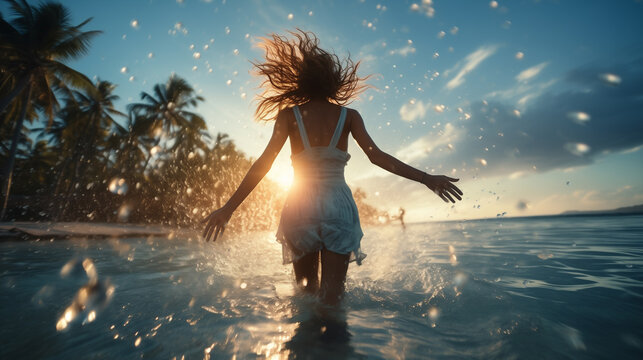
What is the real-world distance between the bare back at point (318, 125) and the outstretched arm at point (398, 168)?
0.10m

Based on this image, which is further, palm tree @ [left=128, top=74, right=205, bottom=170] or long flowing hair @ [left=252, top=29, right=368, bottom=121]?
palm tree @ [left=128, top=74, right=205, bottom=170]

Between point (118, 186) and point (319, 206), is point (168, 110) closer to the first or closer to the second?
point (118, 186)

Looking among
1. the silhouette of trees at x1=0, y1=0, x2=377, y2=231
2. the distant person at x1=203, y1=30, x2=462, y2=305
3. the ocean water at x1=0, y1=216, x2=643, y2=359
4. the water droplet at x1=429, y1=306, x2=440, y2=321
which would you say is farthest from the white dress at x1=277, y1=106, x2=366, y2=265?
the silhouette of trees at x1=0, y1=0, x2=377, y2=231

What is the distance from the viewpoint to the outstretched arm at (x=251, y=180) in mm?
2021

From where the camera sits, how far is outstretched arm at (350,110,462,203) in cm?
213

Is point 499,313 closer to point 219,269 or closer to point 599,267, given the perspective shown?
point 599,267

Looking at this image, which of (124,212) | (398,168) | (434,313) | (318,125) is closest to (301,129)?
(318,125)

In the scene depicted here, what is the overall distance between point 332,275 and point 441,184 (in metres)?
1.10

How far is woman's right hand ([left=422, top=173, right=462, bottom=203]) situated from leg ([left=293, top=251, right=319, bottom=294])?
1.08m

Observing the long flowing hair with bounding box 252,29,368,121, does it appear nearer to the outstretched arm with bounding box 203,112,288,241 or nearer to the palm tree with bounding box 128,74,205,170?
the outstretched arm with bounding box 203,112,288,241

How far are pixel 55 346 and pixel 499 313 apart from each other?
9.45ft

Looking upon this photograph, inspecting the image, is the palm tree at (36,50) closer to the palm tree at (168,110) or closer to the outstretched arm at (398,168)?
the palm tree at (168,110)

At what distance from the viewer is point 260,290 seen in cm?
293

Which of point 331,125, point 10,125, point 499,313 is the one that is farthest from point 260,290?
point 10,125
